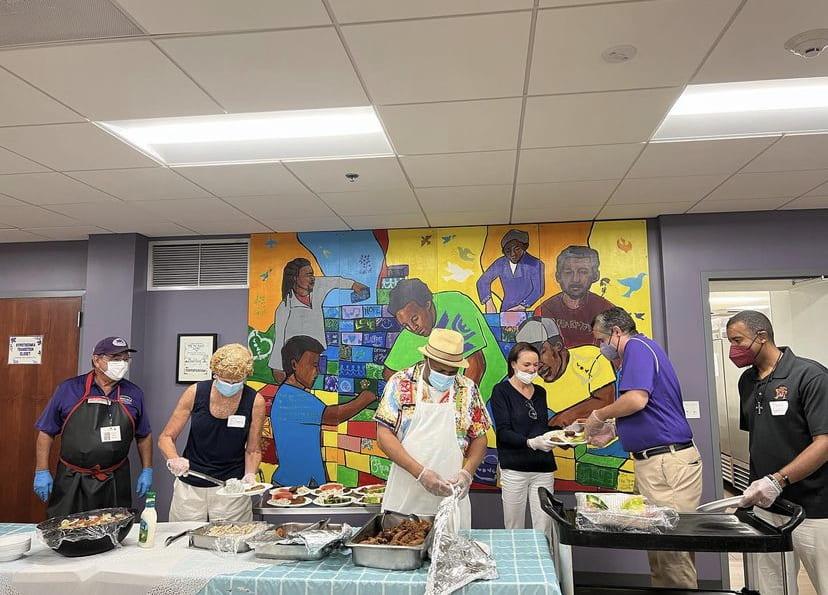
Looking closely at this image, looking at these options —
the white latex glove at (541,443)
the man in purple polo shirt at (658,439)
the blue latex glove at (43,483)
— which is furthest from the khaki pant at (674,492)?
the blue latex glove at (43,483)

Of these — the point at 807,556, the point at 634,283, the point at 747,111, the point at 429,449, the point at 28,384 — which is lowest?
the point at 807,556

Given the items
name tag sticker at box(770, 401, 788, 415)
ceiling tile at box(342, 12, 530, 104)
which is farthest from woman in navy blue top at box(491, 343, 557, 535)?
ceiling tile at box(342, 12, 530, 104)

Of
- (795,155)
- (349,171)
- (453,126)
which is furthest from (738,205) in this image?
(349,171)

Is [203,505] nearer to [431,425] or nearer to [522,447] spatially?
[431,425]

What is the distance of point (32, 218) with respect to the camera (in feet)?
14.3

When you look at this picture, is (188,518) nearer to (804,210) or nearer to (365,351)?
(365,351)

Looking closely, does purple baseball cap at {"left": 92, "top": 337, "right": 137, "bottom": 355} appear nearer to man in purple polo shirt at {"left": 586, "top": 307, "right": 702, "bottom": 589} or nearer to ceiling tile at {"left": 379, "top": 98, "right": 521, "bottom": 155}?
ceiling tile at {"left": 379, "top": 98, "right": 521, "bottom": 155}

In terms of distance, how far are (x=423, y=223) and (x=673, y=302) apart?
1996 millimetres

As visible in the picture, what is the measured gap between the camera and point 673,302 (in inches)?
173

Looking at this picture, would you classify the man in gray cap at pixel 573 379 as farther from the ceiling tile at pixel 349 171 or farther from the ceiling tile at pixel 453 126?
the ceiling tile at pixel 453 126

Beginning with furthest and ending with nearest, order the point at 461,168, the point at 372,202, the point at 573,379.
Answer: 1. the point at 573,379
2. the point at 372,202
3. the point at 461,168

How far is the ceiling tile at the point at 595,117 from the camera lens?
8.20 feet

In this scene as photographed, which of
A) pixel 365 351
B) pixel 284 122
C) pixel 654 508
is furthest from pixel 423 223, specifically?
pixel 654 508

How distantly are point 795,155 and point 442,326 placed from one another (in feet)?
8.49
